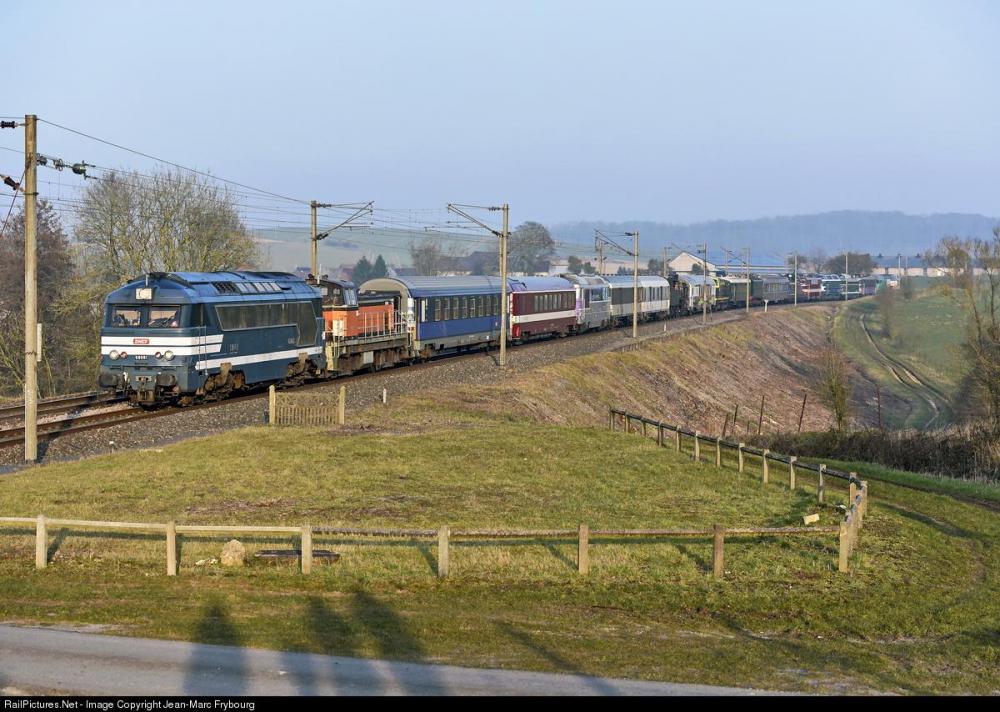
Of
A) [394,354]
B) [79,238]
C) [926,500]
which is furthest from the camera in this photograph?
[79,238]

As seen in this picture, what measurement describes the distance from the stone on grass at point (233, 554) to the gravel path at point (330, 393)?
10736 millimetres

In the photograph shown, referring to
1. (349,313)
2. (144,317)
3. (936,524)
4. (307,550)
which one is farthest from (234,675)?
(349,313)

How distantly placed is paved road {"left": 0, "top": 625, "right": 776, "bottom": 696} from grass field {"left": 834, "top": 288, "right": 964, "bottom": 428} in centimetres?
5779

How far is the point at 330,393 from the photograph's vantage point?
38844mm

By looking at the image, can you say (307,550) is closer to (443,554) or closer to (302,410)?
(443,554)

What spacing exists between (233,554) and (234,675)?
299 inches

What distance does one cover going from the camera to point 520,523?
78.2 ft

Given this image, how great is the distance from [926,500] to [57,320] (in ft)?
173

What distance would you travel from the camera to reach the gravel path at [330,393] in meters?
30.6

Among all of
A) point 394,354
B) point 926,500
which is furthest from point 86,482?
point 394,354

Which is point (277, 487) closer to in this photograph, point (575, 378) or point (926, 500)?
point (926, 500)

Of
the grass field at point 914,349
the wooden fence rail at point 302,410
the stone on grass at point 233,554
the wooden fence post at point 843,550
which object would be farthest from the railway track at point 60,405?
the grass field at point 914,349
